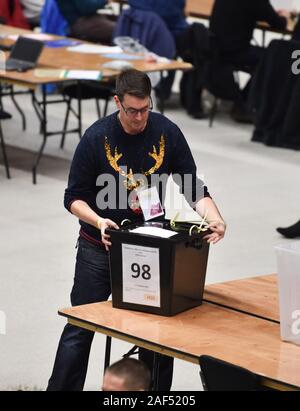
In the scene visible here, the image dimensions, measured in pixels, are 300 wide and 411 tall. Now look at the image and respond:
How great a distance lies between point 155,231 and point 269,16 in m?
6.17

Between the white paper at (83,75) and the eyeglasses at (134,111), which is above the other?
the eyeglasses at (134,111)

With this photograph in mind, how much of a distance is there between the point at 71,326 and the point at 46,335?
1.10 meters

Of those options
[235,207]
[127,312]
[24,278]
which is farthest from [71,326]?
[235,207]

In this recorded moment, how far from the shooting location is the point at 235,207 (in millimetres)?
7562

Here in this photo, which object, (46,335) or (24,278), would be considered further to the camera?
(24,278)

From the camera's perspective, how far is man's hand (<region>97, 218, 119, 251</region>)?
383 cm

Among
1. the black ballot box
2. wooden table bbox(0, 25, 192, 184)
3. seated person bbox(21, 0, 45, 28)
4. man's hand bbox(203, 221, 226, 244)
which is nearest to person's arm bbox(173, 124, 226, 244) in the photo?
man's hand bbox(203, 221, 226, 244)

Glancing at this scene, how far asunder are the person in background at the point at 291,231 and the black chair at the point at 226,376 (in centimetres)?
346

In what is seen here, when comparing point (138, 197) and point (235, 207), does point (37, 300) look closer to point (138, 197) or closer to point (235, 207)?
point (138, 197)

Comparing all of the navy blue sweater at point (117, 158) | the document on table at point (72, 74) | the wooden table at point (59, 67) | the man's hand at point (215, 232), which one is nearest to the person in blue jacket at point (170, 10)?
the wooden table at point (59, 67)

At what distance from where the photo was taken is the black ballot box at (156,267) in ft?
12.2

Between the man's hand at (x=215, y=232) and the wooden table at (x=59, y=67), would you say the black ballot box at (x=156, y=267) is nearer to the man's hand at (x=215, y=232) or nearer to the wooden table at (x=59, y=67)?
the man's hand at (x=215, y=232)

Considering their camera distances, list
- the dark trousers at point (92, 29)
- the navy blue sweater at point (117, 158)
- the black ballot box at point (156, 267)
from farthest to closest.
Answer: the dark trousers at point (92, 29) → the navy blue sweater at point (117, 158) → the black ballot box at point (156, 267)

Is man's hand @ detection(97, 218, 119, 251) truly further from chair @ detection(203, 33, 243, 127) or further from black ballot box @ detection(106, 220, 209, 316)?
chair @ detection(203, 33, 243, 127)
